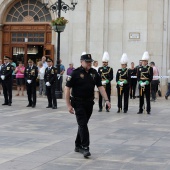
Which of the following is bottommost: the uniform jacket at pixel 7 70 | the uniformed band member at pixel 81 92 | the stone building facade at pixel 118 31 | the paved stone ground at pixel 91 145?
the paved stone ground at pixel 91 145

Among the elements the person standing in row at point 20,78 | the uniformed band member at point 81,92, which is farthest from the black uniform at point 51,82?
the uniformed band member at point 81,92

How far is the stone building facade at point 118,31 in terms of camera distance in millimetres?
26594

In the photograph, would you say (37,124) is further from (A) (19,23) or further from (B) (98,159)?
(A) (19,23)

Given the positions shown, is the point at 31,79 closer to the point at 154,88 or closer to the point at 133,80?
the point at 154,88

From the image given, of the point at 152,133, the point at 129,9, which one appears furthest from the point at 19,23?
the point at 152,133

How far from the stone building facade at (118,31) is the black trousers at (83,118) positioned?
55.5 feet

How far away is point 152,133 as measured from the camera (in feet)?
42.3

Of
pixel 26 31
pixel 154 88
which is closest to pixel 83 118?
pixel 154 88

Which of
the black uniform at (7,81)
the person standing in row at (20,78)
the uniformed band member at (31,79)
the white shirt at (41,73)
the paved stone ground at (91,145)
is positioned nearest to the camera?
the paved stone ground at (91,145)

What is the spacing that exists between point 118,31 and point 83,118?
17.6 m

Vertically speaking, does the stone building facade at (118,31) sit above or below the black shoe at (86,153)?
above

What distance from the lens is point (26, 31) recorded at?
2867 cm

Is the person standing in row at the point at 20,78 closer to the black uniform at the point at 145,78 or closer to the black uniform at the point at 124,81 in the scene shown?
the black uniform at the point at 124,81

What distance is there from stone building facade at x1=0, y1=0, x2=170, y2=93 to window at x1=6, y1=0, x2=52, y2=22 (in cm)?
159
